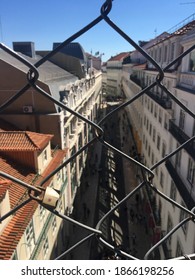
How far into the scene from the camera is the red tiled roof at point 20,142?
1119 centimetres

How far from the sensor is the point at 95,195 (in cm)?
2202

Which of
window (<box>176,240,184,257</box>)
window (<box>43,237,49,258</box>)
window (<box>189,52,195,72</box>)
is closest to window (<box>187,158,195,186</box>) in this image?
window (<box>176,240,184,257</box>)

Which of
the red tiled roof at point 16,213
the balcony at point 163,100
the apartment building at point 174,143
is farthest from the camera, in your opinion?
the balcony at point 163,100

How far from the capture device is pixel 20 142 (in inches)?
451

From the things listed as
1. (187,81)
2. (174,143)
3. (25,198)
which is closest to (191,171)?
(174,143)

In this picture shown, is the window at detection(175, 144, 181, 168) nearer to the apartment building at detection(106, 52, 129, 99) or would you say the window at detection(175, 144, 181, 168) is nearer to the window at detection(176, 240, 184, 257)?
the window at detection(176, 240, 184, 257)

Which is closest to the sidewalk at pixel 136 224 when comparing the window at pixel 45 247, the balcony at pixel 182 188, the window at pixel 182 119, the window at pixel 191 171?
the balcony at pixel 182 188

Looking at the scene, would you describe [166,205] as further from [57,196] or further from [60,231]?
[57,196]

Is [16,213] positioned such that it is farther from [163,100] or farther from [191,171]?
[163,100]

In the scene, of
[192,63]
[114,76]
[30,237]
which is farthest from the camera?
[114,76]

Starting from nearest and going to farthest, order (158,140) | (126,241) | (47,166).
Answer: (47,166)
(126,241)
(158,140)

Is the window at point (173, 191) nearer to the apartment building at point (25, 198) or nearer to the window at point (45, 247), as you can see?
the apartment building at point (25, 198)
